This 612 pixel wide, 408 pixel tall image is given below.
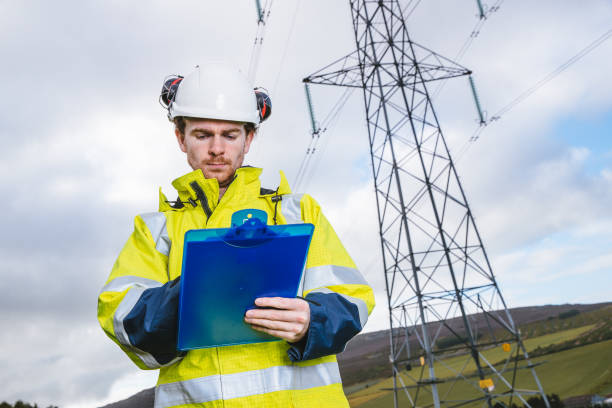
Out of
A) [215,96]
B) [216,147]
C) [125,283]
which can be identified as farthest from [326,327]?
[215,96]

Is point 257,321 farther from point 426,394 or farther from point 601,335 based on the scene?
point 601,335

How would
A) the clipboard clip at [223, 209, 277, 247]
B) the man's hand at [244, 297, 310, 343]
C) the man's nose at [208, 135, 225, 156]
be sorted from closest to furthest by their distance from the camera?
the clipboard clip at [223, 209, 277, 247]
the man's hand at [244, 297, 310, 343]
the man's nose at [208, 135, 225, 156]

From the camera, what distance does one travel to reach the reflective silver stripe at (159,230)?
1542mm

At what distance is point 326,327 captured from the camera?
1.19 meters

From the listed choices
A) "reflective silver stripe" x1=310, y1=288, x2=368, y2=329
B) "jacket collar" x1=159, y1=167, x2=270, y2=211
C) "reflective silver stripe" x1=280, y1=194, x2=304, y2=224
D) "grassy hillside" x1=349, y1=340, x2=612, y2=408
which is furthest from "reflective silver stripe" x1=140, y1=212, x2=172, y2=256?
"grassy hillside" x1=349, y1=340, x2=612, y2=408

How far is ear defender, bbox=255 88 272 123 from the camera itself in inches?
83.4

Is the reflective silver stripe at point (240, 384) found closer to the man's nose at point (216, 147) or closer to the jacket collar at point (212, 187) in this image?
the jacket collar at point (212, 187)

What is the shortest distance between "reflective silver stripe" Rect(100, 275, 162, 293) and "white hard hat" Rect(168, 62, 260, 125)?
779mm

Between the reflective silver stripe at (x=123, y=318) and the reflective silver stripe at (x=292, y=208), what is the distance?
600mm

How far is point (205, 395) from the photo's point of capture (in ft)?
4.05

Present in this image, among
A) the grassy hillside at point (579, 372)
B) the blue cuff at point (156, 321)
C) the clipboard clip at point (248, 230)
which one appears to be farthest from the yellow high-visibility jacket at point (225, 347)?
the grassy hillside at point (579, 372)

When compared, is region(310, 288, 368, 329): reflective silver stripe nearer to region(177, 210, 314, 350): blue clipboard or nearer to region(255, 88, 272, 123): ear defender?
region(177, 210, 314, 350): blue clipboard

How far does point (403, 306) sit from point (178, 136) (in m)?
8.79

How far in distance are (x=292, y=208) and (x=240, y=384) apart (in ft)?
2.19
